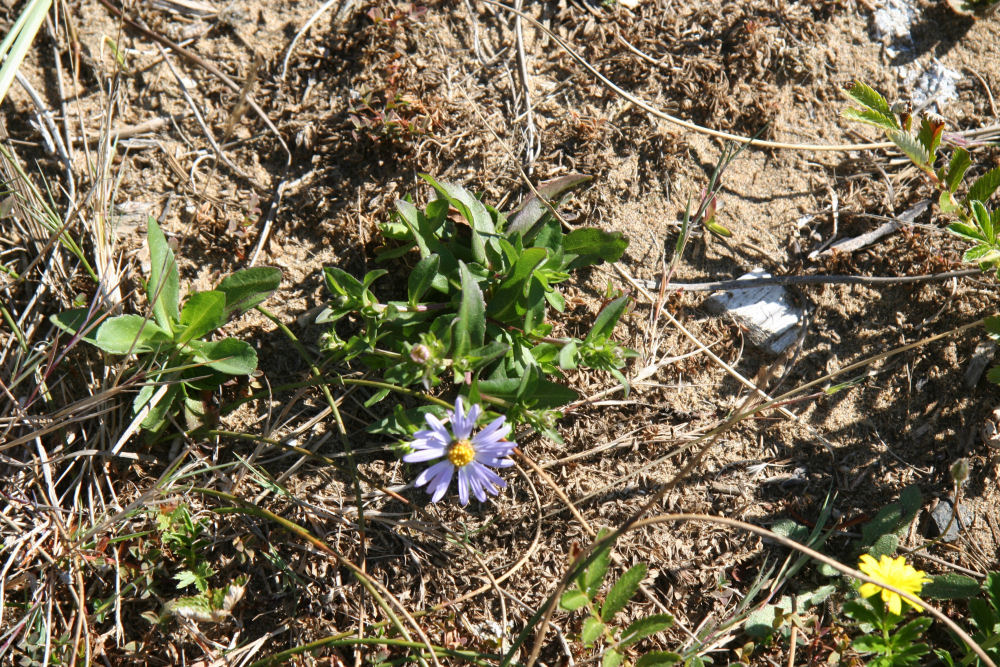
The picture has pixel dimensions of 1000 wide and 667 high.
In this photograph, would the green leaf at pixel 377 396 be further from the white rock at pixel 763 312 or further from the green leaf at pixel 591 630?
the white rock at pixel 763 312

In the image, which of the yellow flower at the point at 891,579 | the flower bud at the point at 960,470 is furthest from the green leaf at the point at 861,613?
the flower bud at the point at 960,470

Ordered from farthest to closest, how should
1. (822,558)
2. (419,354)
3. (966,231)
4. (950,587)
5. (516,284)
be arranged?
(950,587) → (516,284) → (966,231) → (419,354) → (822,558)

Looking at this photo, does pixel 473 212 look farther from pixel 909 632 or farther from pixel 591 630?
pixel 909 632

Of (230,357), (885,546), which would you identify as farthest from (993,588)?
(230,357)

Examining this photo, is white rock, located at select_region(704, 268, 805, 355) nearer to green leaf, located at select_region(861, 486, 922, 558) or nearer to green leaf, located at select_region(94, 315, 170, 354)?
green leaf, located at select_region(861, 486, 922, 558)

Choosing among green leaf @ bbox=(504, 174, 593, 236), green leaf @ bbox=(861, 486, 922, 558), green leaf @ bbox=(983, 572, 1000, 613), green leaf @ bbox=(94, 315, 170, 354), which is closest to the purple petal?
green leaf @ bbox=(504, 174, 593, 236)

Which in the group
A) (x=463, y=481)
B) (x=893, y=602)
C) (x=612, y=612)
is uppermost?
(x=463, y=481)

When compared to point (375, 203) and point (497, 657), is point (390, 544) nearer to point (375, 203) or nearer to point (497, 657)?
point (497, 657)

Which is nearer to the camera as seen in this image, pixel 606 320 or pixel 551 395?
pixel 551 395
